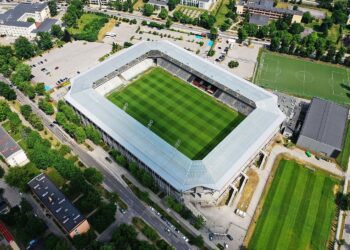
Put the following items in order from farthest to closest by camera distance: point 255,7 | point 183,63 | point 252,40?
point 255,7, point 252,40, point 183,63

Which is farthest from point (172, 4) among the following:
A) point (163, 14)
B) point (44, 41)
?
point (44, 41)

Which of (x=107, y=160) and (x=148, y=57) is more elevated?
(x=148, y=57)

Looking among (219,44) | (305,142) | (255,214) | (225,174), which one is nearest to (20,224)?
(225,174)

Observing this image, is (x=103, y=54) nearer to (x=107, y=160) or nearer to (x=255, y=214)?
(x=107, y=160)

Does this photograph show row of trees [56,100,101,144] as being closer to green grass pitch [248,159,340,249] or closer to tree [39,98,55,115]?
tree [39,98,55,115]

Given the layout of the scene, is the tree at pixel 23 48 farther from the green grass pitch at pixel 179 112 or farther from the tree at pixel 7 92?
the green grass pitch at pixel 179 112

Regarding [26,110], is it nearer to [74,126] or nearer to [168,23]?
[74,126]

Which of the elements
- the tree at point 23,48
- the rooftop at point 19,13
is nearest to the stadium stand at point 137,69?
the tree at point 23,48

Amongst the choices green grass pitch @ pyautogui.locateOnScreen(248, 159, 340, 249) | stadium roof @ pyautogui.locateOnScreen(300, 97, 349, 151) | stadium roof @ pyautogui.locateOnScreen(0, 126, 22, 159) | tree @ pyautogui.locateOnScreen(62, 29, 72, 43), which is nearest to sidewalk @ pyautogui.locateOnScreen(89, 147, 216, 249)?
green grass pitch @ pyautogui.locateOnScreen(248, 159, 340, 249)
